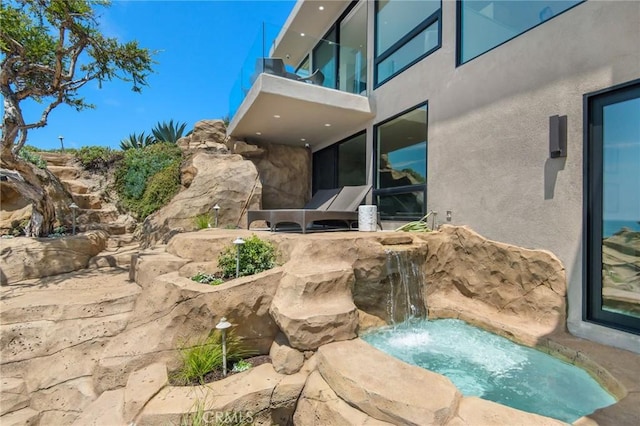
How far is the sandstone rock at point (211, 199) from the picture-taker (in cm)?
760

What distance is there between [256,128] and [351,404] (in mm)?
7671

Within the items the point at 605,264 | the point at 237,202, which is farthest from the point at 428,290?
the point at 237,202

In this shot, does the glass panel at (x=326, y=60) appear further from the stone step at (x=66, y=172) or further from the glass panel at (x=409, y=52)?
the stone step at (x=66, y=172)

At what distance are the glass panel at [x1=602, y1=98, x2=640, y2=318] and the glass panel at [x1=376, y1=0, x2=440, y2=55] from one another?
13.8 ft

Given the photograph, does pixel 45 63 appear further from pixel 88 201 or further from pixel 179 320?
pixel 179 320

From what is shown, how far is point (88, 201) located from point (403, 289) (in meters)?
9.26

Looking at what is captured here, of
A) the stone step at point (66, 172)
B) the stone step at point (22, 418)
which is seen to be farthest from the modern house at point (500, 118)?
the stone step at point (66, 172)

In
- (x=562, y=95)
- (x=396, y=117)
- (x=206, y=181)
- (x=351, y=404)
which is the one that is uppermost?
(x=396, y=117)

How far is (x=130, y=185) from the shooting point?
967 cm

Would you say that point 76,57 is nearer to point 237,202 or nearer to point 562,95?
point 237,202

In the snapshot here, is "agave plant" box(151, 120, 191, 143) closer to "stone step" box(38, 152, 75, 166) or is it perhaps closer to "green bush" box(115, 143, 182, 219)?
"green bush" box(115, 143, 182, 219)

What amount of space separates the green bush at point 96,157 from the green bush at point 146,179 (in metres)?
0.49

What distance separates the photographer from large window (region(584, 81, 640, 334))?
3434 millimetres

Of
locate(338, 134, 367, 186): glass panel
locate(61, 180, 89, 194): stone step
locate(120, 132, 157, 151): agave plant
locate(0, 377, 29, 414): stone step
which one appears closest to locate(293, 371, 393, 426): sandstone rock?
locate(0, 377, 29, 414): stone step
